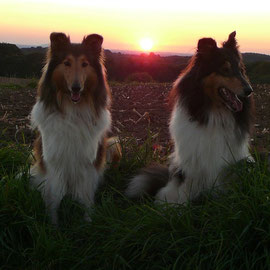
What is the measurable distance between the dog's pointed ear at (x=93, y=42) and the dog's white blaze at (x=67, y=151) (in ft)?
1.90

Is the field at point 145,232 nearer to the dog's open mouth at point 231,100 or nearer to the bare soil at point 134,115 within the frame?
the dog's open mouth at point 231,100

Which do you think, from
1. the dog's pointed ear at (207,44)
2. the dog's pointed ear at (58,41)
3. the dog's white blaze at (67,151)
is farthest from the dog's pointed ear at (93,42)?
the dog's pointed ear at (207,44)

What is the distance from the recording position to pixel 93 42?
369 cm

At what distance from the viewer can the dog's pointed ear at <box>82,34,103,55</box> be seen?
3.66 m

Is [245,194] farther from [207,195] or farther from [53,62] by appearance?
[53,62]

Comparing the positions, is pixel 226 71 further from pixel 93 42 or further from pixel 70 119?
pixel 70 119

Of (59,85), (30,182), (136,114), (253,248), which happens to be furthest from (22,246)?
(136,114)

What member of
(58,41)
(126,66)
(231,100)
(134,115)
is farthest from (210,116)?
(126,66)

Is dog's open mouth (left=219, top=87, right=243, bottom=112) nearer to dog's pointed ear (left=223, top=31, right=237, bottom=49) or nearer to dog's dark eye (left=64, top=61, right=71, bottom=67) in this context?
dog's pointed ear (left=223, top=31, right=237, bottom=49)

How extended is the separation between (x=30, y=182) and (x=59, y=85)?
0.99 metres

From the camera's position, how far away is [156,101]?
10.4m

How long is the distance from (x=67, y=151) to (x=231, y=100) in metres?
1.58

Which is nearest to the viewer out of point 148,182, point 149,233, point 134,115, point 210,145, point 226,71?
point 149,233

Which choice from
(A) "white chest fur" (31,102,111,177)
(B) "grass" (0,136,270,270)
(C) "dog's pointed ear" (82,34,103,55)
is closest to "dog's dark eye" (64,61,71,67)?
(C) "dog's pointed ear" (82,34,103,55)
